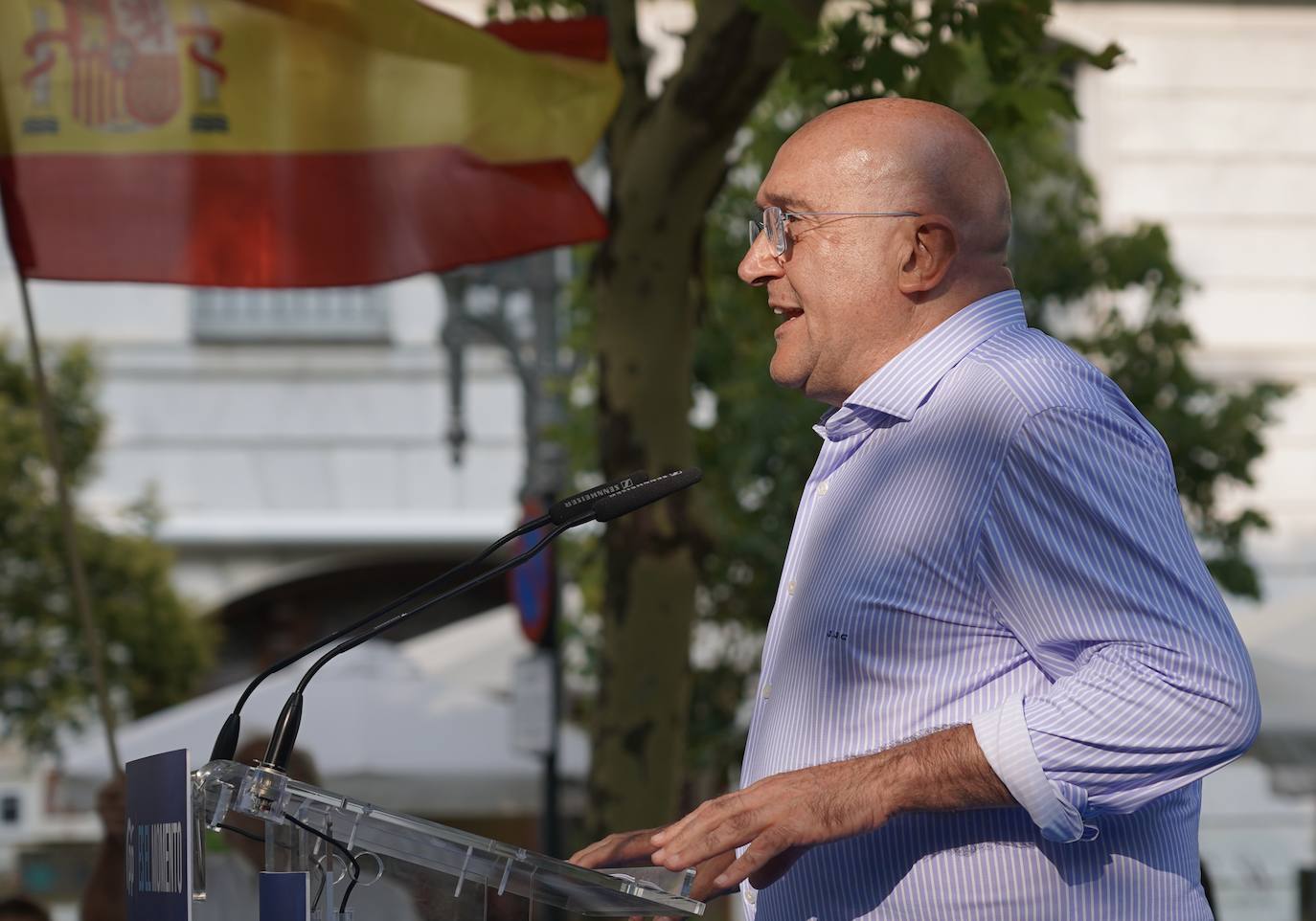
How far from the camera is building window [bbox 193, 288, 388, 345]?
1994 cm

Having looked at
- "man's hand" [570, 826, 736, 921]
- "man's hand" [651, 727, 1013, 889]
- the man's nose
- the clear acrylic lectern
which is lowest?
"man's hand" [570, 826, 736, 921]

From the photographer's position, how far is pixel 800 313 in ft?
7.61

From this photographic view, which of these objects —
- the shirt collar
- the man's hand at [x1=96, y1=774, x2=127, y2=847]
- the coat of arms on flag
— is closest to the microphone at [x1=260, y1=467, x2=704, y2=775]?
the shirt collar

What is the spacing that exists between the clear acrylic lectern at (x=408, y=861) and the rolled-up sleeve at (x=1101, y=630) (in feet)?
1.37

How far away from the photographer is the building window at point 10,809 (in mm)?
17984

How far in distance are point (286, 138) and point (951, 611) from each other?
147 inches

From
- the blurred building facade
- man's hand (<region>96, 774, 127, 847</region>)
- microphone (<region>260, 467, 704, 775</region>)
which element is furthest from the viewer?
the blurred building facade

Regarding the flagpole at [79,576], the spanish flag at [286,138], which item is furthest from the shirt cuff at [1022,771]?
the spanish flag at [286,138]

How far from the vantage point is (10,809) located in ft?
59.1

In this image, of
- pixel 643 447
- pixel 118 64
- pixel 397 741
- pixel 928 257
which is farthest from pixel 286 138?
pixel 397 741

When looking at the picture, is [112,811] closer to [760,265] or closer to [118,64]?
[118,64]

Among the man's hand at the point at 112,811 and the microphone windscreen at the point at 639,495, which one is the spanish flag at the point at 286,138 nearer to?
the man's hand at the point at 112,811

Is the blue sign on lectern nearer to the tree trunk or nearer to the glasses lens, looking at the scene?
the glasses lens

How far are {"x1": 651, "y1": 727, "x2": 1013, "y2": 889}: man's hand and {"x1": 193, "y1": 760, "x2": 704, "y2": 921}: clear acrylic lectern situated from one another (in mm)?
79
